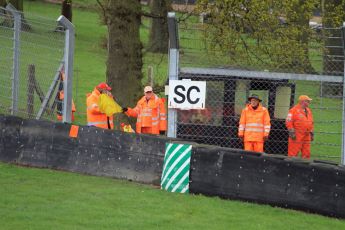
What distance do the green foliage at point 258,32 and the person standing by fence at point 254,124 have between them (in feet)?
4.49

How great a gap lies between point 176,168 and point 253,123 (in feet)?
10.9

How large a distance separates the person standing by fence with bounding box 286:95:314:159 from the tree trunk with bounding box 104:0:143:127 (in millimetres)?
3546

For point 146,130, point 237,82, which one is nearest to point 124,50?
point 146,130

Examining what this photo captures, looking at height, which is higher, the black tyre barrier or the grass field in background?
the black tyre barrier

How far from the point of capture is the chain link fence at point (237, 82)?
14391 millimetres

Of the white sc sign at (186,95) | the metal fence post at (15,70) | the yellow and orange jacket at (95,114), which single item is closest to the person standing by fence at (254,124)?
the white sc sign at (186,95)

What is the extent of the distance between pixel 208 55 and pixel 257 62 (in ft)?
6.81

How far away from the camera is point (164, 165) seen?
12.9m

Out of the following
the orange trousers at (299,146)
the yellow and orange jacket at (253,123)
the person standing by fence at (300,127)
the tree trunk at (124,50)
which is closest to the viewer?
the yellow and orange jacket at (253,123)

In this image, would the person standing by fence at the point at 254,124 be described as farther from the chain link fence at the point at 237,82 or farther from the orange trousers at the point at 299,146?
the orange trousers at the point at 299,146

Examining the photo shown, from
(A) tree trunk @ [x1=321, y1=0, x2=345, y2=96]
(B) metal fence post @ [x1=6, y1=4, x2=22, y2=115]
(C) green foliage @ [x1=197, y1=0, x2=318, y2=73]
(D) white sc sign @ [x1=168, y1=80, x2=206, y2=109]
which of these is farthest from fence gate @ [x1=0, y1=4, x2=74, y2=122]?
(A) tree trunk @ [x1=321, y1=0, x2=345, y2=96]

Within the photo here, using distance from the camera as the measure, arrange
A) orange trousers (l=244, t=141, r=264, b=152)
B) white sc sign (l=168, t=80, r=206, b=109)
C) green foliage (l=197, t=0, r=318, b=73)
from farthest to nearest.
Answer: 1. green foliage (l=197, t=0, r=318, b=73)
2. orange trousers (l=244, t=141, r=264, b=152)
3. white sc sign (l=168, t=80, r=206, b=109)

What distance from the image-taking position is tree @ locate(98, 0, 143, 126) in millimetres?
17734

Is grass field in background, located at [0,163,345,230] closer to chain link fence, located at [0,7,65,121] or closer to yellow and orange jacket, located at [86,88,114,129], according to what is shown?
chain link fence, located at [0,7,65,121]
